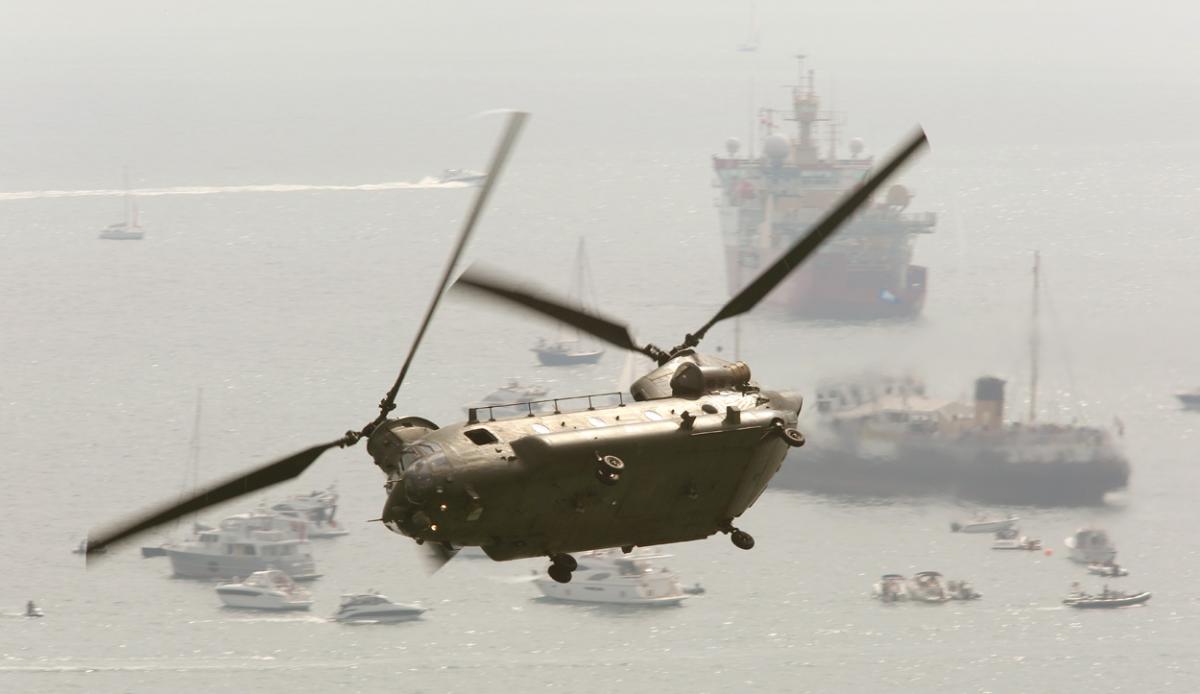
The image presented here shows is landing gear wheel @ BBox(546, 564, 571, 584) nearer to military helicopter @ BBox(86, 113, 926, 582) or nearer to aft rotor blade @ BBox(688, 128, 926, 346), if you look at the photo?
military helicopter @ BBox(86, 113, 926, 582)

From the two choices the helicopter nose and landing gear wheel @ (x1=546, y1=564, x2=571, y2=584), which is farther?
the helicopter nose

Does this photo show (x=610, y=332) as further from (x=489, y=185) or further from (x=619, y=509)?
(x=489, y=185)

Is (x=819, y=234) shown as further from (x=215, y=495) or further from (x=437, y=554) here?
(x=215, y=495)

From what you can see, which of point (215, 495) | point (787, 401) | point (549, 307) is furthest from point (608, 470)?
point (215, 495)

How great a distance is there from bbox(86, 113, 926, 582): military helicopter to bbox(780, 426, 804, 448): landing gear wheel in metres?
0.03

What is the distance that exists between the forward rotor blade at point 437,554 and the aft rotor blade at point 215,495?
2.17 meters

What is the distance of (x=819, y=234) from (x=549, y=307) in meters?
5.11

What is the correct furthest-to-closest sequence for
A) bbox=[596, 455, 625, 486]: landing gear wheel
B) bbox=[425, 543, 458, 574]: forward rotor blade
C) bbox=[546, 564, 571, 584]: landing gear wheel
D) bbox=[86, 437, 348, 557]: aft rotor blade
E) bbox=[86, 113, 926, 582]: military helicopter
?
bbox=[425, 543, 458, 574]: forward rotor blade → bbox=[596, 455, 625, 486]: landing gear wheel → bbox=[546, 564, 571, 584]: landing gear wheel → bbox=[86, 113, 926, 582]: military helicopter → bbox=[86, 437, 348, 557]: aft rotor blade

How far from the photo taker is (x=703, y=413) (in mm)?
36875

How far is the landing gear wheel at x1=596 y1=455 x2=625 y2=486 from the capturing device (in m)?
33.9

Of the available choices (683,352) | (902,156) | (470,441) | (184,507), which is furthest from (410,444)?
(902,156)

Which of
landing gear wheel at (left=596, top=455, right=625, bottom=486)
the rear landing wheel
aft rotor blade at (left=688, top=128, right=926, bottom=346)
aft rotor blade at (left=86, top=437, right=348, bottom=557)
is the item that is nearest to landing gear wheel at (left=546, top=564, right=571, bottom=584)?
the rear landing wheel

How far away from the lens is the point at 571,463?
34.2 m

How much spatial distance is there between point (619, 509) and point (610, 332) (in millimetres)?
4870
